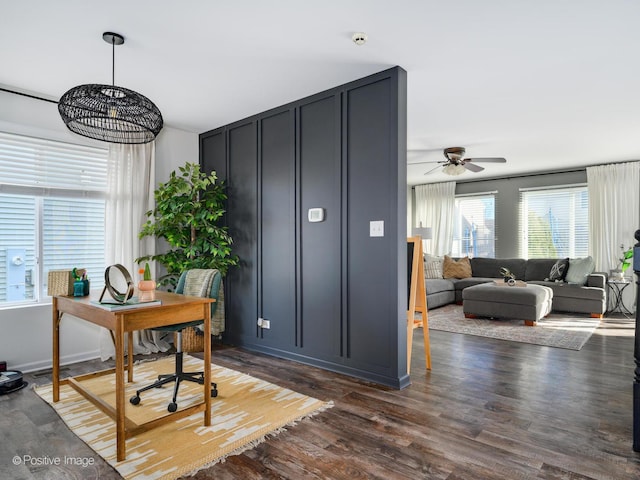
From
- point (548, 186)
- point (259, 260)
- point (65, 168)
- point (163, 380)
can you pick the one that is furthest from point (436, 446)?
point (548, 186)

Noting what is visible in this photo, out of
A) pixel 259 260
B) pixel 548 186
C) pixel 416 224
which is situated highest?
pixel 548 186

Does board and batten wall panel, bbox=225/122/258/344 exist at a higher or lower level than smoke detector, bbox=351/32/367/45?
lower

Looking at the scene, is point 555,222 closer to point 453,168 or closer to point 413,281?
point 453,168

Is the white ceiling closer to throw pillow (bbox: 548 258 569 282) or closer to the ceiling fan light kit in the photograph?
the ceiling fan light kit

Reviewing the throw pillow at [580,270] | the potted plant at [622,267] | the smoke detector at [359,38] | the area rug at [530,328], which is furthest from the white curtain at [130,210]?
the potted plant at [622,267]

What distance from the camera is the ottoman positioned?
5434mm

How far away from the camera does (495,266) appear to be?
7609 millimetres

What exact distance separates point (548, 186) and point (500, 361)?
485 cm

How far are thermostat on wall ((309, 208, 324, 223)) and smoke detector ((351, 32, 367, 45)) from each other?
141cm

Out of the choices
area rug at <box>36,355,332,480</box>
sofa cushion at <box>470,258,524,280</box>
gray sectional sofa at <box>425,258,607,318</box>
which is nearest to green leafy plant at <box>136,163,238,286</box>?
area rug at <box>36,355,332,480</box>

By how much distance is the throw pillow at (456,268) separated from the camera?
25.0 feet

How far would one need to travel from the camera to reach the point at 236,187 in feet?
14.7

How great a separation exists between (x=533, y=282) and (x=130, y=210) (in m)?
6.25

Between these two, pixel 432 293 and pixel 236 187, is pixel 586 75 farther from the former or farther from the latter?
pixel 432 293
